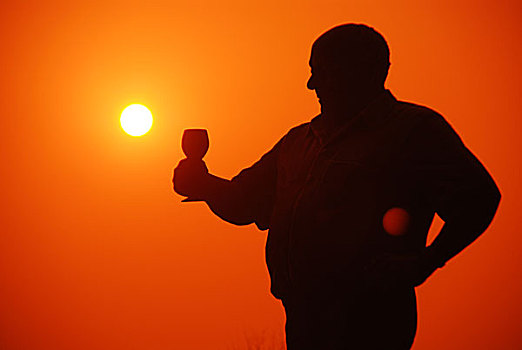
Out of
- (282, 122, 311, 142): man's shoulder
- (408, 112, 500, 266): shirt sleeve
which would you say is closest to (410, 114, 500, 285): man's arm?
(408, 112, 500, 266): shirt sleeve

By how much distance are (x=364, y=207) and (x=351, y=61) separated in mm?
448

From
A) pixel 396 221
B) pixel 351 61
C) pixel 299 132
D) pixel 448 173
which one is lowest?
pixel 396 221

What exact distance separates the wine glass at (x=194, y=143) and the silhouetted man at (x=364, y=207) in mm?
421

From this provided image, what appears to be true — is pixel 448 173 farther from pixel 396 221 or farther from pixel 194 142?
pixel 194 142

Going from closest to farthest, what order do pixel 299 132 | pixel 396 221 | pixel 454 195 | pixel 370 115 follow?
1. pixel 454 195
2. pixel 396 221
3. pixel 370 115
4. pixel 299 132

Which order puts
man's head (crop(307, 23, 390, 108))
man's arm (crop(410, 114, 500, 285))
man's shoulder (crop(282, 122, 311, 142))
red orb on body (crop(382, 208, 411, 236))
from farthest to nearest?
man's shoulder (crop(282, 122, 311, 142)), man's head (crop(307, 23, 390, 108)), red orb on body (crop(382, 208, 411, 236)), man's arm (crop(410, 114, 500, 285))

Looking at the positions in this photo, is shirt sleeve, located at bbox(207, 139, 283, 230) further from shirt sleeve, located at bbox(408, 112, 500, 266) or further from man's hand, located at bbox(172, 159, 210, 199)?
shirt sleeve, located at bbox(408, 112, 500, 266)

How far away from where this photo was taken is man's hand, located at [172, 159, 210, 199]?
2.35 m

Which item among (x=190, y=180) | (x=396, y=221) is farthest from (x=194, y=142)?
(x=396, y=221)

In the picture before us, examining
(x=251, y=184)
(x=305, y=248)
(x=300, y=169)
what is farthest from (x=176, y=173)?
(x=305, y=248)

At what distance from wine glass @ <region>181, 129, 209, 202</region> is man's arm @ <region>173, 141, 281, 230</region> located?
0.03 meters

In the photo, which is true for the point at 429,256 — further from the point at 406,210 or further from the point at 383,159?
the point at 383,159

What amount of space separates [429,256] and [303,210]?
396 millimetres

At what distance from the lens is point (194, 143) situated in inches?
93.0
